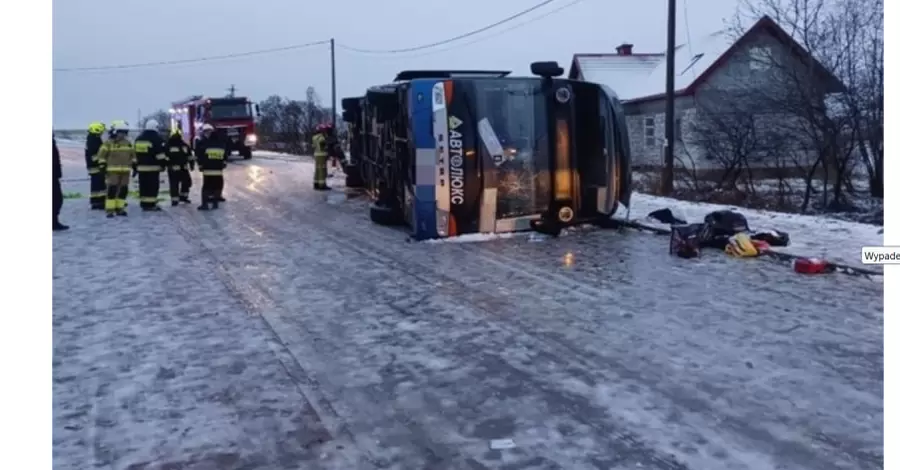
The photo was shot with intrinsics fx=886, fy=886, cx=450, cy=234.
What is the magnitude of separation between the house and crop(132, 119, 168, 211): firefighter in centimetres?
1196

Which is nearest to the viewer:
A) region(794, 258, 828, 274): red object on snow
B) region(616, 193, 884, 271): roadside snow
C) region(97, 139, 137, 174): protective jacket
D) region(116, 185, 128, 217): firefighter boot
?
region(794, 258, 828, 274): red object on snow

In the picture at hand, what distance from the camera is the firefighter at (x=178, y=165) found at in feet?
54.5

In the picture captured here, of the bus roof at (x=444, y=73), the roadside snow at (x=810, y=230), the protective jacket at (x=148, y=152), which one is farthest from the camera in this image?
the protective jacket at (x=148, y=152)

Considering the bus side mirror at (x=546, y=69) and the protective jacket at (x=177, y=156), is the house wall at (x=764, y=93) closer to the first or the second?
the bus side mirror at (x=546, y=69)

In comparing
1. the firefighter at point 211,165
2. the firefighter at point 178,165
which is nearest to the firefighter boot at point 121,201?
the firefighter at point 211,165

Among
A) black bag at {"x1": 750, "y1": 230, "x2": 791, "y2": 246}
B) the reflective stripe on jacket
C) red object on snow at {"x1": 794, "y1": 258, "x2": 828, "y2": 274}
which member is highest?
the reflective stripe on jacket

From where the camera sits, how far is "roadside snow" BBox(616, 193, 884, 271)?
382 inches

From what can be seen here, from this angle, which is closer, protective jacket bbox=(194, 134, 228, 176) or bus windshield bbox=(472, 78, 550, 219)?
bus windshield bbox=(472, 78, 550, 219)

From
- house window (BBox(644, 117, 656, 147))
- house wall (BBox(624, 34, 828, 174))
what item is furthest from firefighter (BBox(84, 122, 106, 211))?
house window (BBox(644, 117, 656, 147))

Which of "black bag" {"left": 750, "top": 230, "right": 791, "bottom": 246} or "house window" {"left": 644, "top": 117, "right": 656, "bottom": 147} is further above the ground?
"house window" {"left": 644, "top": 117, "right": 656, "bottom": 147}

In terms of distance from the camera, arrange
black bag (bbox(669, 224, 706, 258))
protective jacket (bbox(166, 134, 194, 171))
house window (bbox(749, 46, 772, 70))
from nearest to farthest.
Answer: black bag (bbox(669, 224, 706, 258)), protective jacket (bbox(166, 134, 194, 171)), house window (bbox(749, 46, 772, 70))

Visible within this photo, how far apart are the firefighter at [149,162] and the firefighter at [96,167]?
60cm

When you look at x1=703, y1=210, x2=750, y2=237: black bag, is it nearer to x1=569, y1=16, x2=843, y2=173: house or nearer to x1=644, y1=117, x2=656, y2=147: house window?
x1=569, y1=16, x2=843, y2=173: house

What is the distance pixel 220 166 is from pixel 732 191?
1058cm
